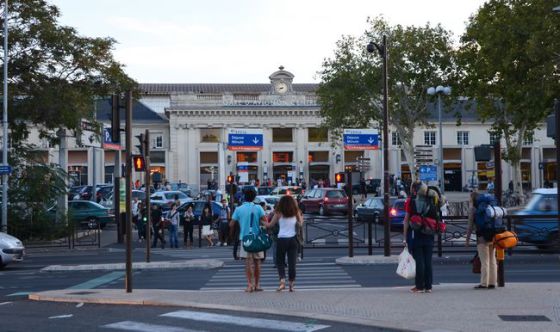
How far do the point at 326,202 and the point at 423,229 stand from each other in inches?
1428

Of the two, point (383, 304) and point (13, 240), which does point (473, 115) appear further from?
point (383, 304)

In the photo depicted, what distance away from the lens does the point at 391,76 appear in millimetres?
57938

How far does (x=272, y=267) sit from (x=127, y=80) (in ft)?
60.5

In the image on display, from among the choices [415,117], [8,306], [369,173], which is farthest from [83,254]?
[369,173]

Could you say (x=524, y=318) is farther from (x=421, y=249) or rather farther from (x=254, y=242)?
(x=254, y=242)

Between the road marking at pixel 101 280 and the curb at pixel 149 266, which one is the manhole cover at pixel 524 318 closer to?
the road marking at pixel 101 280

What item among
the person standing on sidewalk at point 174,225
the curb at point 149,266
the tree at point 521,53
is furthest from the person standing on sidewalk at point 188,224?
the tree at point 521,53

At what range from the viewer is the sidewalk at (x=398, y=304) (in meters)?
10.2

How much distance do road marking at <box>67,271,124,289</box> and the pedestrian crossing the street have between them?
2.36 m

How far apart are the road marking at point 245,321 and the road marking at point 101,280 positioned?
6.19 metres

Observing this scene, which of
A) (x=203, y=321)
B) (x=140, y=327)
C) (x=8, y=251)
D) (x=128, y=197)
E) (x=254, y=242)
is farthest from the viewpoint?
(x=8, y=251)

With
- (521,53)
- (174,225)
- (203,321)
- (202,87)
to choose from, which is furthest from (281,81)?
(203,321)

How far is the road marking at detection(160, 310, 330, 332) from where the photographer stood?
33.7ft

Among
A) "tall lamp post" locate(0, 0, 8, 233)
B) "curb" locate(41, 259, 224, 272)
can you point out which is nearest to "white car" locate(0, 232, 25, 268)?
"curb" locate(41, 259, 224, 272)
